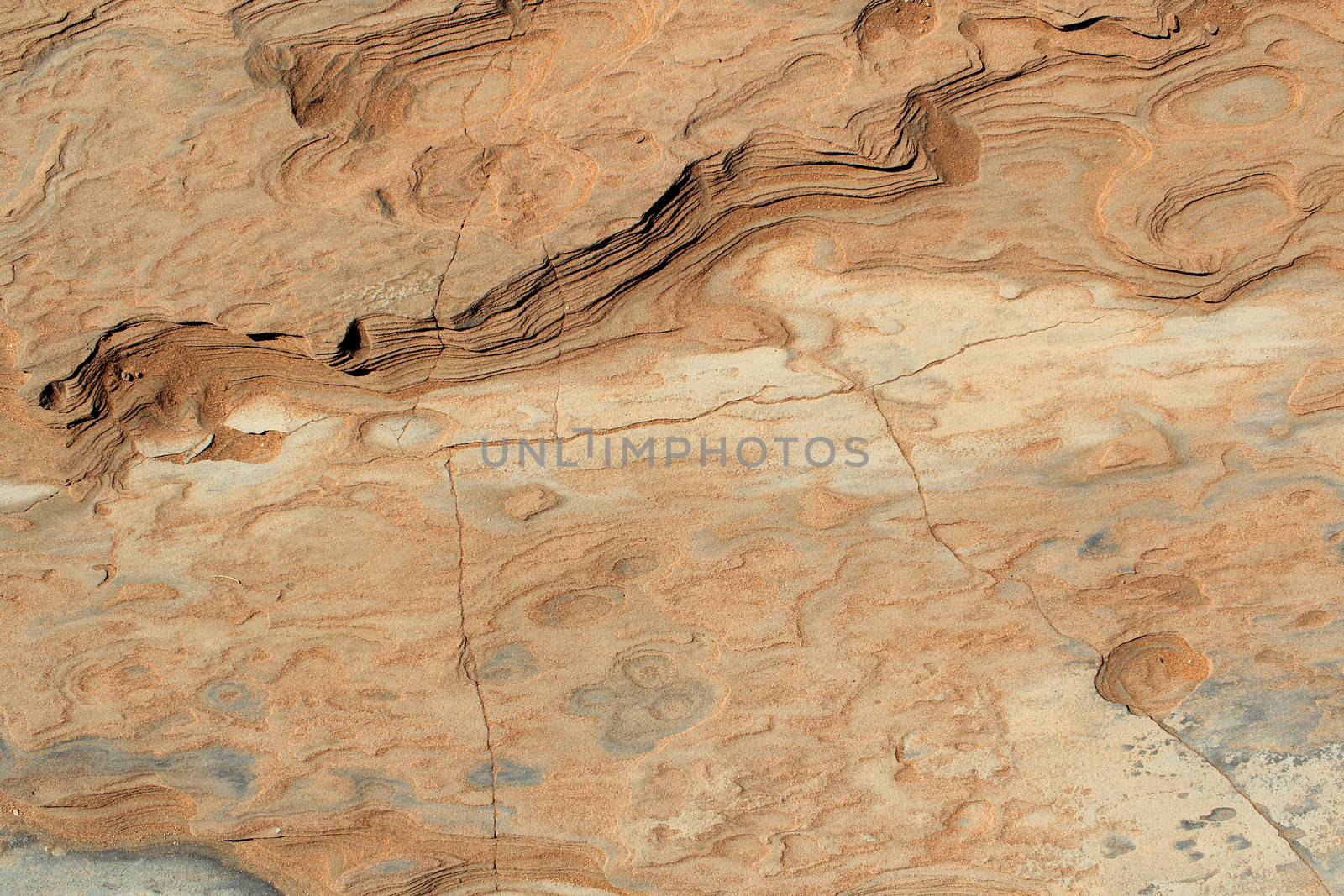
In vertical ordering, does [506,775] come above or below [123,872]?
above

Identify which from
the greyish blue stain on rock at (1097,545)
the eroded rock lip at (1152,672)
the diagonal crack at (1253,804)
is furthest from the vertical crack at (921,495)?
the diagonal crack at (1253,804)

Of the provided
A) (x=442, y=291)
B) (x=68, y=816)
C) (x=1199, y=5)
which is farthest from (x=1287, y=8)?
(x=68, y=816)

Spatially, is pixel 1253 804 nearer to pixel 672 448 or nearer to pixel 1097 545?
pixel 1097 545

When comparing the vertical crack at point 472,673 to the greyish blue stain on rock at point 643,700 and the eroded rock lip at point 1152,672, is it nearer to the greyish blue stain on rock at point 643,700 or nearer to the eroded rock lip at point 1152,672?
the greyish blue stain on rock at point 643,700

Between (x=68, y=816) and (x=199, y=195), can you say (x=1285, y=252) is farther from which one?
(x=68, y=816)

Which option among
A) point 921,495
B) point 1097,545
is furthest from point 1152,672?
point 921,495

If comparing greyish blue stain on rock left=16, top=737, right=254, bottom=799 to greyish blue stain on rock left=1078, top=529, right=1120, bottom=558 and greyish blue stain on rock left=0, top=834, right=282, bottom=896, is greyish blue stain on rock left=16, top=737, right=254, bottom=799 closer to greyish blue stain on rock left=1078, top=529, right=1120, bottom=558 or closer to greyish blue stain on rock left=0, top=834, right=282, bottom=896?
greyish blue stain on rock left=0, top=834, right=282, bottom=896

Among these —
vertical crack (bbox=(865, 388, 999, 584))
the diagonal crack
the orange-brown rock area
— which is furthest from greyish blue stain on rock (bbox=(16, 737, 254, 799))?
the diagonal crack
